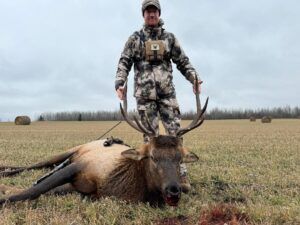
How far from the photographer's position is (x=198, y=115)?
20.3 ft

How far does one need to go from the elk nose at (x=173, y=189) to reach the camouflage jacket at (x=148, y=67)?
2.62 m

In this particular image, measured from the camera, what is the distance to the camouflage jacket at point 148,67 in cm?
749

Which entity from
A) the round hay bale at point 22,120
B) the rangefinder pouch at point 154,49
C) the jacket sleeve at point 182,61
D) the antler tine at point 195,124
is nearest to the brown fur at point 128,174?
the antler tine at point 195,124

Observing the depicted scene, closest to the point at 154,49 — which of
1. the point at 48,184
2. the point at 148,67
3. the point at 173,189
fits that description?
the point at 148,67

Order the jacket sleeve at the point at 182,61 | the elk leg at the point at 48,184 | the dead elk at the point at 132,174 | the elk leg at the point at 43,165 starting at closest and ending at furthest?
the dead elk at the point at 132,174, the elk leg at the point at 48,184, the jacket sleeve at the point at 182,61, the elk leg at the point at 43,165

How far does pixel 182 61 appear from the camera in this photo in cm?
779

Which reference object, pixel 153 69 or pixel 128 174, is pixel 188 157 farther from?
pixel 153 69

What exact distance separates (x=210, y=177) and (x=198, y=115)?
7.63 feet

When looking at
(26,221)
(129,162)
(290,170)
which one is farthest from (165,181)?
(290,170)

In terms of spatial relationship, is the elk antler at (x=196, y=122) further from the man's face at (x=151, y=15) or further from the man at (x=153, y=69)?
the man's face at (x=151, y=15)

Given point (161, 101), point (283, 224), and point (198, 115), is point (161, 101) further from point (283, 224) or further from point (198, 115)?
point (283, 224)

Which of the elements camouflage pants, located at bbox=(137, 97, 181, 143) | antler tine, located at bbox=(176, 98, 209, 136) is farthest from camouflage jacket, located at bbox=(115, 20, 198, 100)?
antler tine, located at bbox=(176, 98, 209, 136)

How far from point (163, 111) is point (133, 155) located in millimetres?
1963

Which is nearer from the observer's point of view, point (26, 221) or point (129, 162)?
point (26, 221)
